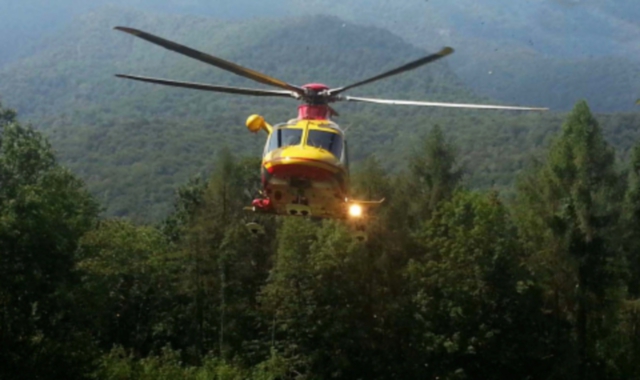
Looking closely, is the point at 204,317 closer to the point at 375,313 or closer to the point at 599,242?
the point at 375,313

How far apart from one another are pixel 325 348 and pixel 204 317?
632 centimetres

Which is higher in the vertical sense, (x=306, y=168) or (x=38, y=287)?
(x=38, y=287)

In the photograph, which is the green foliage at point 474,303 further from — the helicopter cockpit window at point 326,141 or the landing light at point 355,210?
the helicopter cockpit window at point 326,141

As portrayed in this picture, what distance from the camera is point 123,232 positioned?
1586 inches

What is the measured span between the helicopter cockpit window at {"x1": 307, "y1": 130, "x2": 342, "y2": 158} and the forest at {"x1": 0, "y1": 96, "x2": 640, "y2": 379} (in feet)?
62.2

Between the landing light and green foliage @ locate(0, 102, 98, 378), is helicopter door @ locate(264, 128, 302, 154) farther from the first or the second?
green foliage @ locate(0, 102, 98, 378)

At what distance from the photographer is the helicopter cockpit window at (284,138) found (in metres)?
17.4

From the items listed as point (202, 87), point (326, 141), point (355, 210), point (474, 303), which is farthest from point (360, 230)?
point (474, 303)

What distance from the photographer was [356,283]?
38812 mm

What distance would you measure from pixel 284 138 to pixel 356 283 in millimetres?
22117

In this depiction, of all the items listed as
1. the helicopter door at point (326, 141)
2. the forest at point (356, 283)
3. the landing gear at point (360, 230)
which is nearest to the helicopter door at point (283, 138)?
the helicopter door at point (326, 141)

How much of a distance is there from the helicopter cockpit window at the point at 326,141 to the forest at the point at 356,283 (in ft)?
62.2

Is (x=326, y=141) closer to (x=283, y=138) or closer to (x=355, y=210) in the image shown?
(x=283, y=138)

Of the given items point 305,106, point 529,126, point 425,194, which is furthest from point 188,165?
point 305,106
